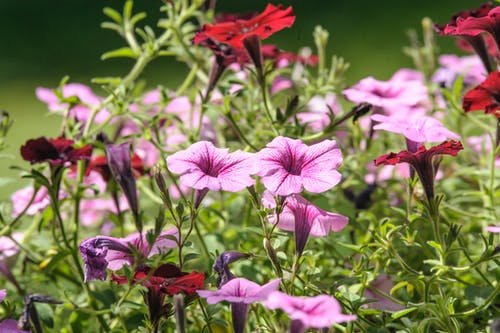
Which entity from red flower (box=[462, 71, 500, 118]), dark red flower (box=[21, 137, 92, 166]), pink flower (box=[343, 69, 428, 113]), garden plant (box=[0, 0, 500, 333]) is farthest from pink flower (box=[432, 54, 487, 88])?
dark red flower (box=[21, 137, 92, 166])

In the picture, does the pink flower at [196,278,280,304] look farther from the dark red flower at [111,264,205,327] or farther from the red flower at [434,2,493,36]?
the red flower at [434,2,493,36]

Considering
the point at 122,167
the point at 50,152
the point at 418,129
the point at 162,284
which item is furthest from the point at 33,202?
the point at 418,129

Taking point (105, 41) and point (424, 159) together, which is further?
point (105, 41)

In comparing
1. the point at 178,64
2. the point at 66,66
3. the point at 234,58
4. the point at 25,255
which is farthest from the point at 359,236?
the point at 66,66

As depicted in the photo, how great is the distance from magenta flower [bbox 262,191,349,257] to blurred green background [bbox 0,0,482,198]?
2263mm

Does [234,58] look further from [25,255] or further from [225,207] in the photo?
[25,255]

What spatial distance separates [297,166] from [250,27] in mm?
232

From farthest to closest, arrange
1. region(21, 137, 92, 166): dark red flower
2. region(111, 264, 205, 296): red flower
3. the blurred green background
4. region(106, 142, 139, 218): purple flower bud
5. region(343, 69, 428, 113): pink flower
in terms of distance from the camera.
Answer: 1. the blurred green background
2. region(343, 69, 428, 113): pink flower
3. region(21, 137, 92, 166): dark red flower
4. region(106, 142, 139, 218): purple flower bud
5. region(111, 264, 205, 296): red flower

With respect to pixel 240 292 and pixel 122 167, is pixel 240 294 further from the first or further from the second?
pixel 122 167

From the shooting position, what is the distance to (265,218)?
864 millimetres

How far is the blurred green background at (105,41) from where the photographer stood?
3604mm

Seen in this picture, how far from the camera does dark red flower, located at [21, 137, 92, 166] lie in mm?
1045

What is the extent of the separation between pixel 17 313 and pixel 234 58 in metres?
0.46

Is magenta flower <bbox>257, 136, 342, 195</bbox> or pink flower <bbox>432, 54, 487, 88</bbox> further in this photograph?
pink flower <bbox>432, 54, 487, 88</bbox>
